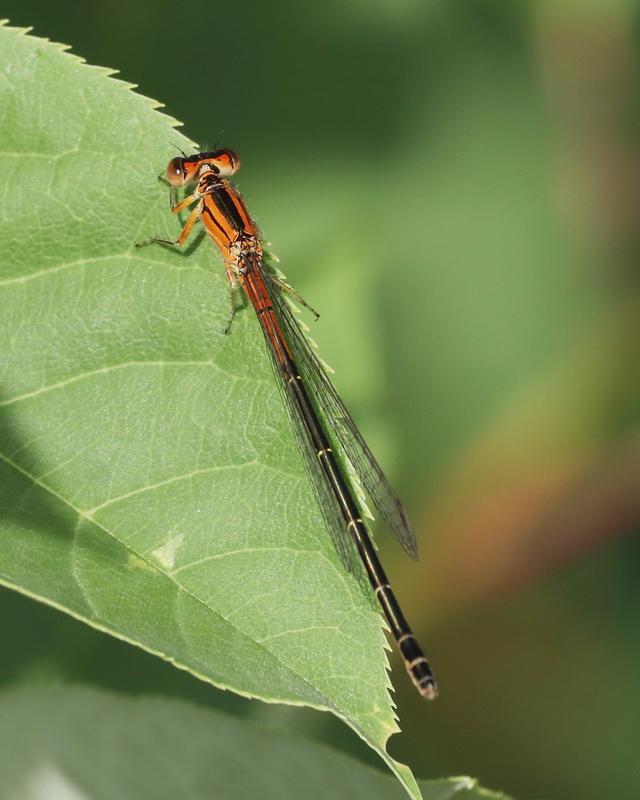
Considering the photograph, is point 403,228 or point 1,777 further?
point 403,228

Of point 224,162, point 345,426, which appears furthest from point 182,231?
point 224,162

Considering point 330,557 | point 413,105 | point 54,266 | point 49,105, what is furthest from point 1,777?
point 413,105

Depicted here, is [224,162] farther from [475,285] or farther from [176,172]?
[475,285]

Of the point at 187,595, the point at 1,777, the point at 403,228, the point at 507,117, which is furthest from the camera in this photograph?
the point at 507,117

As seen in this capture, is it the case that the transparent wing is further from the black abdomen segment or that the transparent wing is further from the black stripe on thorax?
the black stripe on thorax

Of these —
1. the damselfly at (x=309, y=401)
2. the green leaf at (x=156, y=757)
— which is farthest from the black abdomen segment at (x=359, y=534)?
the green leaf at (x=156, y=757)

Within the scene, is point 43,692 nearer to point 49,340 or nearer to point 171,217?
point 49,340
